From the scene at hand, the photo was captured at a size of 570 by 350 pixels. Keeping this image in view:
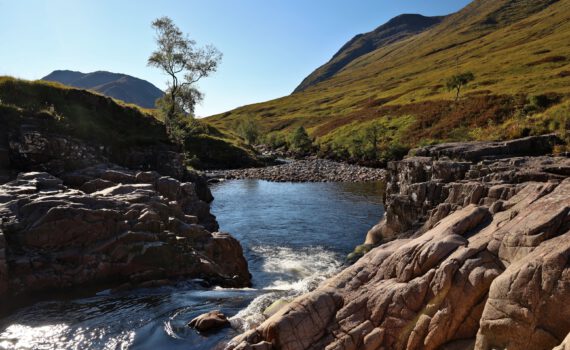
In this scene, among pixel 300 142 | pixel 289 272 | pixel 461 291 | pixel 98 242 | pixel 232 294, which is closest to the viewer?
pixel 461 291

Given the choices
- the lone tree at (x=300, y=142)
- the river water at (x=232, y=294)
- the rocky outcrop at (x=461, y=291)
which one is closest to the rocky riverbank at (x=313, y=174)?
the river water at (x=232, y=294)

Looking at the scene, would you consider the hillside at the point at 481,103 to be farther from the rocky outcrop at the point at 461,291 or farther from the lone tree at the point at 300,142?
the rocky outcrop at the point at 461,291

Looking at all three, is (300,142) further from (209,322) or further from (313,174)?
(209,322)

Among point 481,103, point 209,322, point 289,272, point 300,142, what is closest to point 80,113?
point 289,272

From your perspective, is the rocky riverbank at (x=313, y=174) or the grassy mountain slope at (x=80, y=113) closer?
the grassy mountain slope at (x=80, y=113)

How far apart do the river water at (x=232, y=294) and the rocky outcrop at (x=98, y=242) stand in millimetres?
1562

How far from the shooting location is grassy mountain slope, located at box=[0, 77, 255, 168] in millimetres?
37188

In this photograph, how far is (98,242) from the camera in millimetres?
23891

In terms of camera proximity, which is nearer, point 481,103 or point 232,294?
point 232,294

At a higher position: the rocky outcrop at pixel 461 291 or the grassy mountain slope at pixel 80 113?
the grassy mountain slope at pixel 80 113

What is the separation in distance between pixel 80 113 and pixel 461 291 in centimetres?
4231

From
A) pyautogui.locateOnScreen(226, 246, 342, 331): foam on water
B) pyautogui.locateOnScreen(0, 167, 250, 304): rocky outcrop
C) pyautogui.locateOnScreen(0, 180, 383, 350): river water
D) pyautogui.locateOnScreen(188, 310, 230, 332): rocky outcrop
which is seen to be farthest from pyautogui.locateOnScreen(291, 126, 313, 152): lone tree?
pyautogui.locateOnScreen(188, 310, 230, 332): rocky outcrop

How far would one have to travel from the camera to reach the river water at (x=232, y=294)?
17.1 metres

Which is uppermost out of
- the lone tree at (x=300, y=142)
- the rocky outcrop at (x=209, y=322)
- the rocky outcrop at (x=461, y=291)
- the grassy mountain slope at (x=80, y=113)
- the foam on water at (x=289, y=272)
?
the grassy mountain slope at (x=80, y=113)
